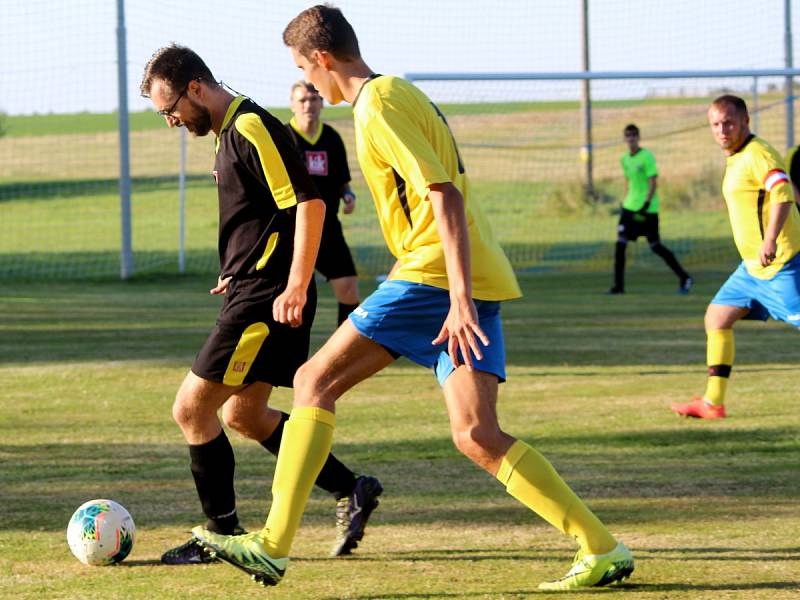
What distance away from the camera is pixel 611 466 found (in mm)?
A: 7430

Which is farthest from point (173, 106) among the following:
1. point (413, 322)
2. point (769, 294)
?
point (769, 294)

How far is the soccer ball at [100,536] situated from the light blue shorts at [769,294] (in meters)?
4.57

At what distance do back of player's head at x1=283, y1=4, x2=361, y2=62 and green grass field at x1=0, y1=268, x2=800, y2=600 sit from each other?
72.2 inches

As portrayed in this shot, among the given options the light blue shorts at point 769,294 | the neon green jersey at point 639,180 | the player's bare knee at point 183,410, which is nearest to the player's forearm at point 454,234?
the player's bare knee at point 183,410

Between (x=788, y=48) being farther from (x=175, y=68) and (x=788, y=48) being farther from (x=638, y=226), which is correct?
(x=175, y=68)

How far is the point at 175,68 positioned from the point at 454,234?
52.7 inches

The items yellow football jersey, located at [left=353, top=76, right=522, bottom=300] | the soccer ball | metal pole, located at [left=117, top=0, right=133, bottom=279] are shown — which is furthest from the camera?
metal pole, located at [left=117, top=0, right=133, bottom=279]

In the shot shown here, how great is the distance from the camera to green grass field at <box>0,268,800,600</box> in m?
5.29

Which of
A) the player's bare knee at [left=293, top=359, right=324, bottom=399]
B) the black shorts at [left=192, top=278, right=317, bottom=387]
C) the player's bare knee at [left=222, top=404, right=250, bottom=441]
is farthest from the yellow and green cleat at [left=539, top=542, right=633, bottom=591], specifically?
the player's bare knee at [left=222, top=404, right=250, bottom=441]

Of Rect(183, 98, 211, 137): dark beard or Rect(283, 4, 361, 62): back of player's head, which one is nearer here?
Rect(283, 4, 361, 62): back of player's head

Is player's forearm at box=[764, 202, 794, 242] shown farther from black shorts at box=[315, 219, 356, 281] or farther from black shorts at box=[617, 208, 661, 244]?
black shorts at box=[617, 208, 661, 244]

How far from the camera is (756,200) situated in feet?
28.7

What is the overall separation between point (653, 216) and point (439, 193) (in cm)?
1419

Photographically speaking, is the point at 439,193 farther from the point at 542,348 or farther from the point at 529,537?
the point at 542,348
